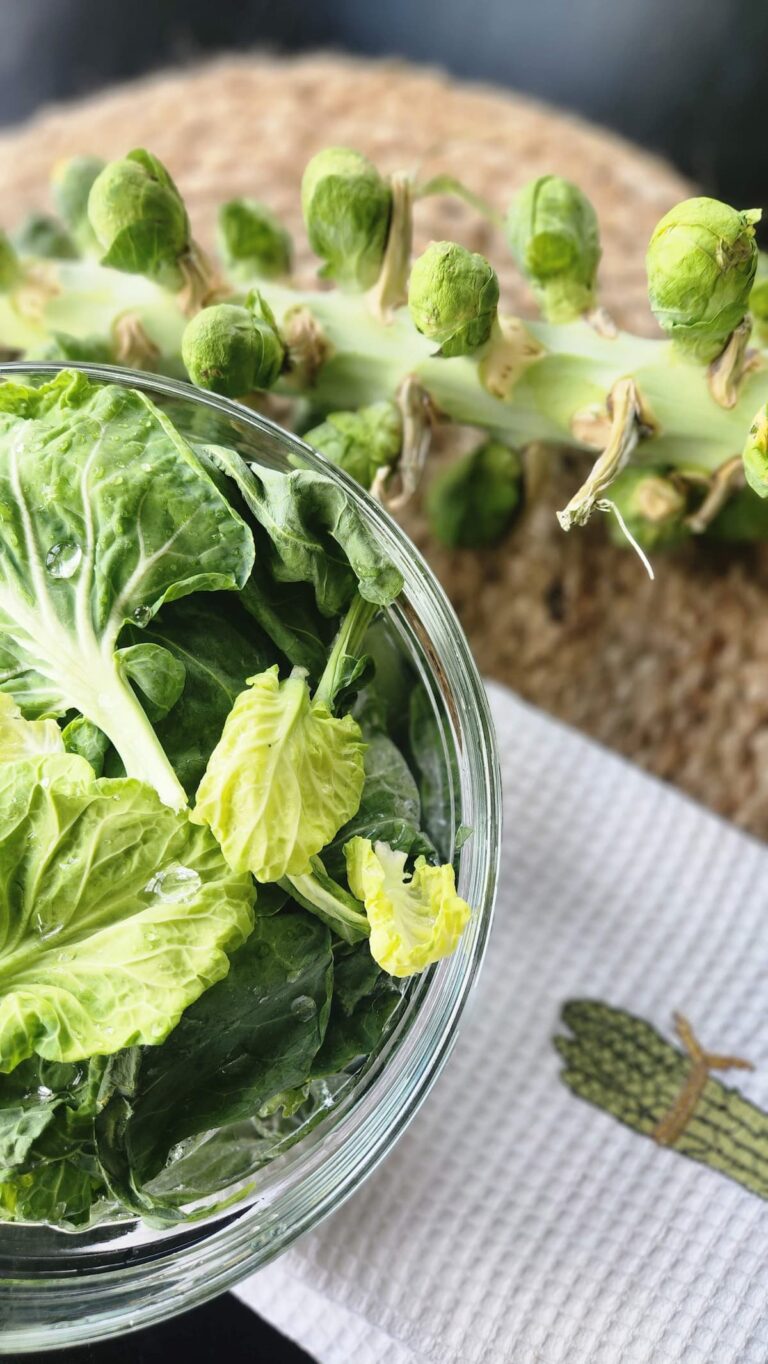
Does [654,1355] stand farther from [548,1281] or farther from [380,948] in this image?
[380,948]

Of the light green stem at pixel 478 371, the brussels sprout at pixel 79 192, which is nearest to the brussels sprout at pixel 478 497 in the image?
the light green stem at pixel 478 371

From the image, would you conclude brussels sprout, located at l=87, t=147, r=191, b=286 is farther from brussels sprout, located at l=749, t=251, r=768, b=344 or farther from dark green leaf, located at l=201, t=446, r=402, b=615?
brussels sprout, located at l=749, t=251, r=768, b=344

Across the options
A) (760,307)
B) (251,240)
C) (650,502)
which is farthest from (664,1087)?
(251,240)

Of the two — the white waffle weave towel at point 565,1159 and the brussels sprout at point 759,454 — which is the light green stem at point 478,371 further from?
the white waffle weave towel at point 565,1159

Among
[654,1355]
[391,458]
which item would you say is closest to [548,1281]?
[654,1355]

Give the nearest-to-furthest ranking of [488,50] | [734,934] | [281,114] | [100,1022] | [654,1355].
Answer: [100,1022] < [654,1355] < [734,934] < [281,114] < [488,50]

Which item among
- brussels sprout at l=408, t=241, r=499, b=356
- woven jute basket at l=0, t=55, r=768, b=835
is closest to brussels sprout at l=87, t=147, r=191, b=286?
brussels sprout at l=408, t=241, r=499, b=356
